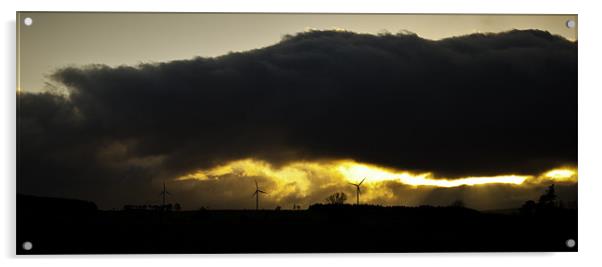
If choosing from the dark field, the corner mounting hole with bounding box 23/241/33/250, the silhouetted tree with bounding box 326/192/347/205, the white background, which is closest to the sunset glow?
the silhouetted tree with bounding box 326/192/347/205

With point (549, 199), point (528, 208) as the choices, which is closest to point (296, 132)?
point (528, 208)

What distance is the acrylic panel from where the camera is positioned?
5789mm

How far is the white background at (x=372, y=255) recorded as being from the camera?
5773mm

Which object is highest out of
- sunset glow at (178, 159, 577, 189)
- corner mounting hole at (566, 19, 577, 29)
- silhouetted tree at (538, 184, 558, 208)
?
corner mounting hole at (566, 19, 577, 29)

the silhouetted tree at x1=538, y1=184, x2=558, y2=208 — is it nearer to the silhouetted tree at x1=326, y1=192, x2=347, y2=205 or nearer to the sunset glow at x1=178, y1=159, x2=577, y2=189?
the sunset glow at x1=178, y1=159, x2=577, y2=189

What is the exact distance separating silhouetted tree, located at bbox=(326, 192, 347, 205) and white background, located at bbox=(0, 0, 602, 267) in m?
0.42

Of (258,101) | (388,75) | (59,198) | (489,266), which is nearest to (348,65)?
(388,75)

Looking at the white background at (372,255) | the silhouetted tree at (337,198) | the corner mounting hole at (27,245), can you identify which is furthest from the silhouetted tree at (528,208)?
the corner mounting hole at (27,245)

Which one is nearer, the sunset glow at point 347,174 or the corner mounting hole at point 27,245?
the corner mounting hole at point 27,245

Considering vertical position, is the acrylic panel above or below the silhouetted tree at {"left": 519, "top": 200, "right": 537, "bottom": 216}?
above

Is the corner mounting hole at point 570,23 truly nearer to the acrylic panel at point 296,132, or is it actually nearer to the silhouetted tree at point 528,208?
the acrylic panel at point 296,132

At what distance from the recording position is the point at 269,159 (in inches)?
231

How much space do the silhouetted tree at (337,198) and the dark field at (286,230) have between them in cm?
5
